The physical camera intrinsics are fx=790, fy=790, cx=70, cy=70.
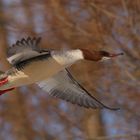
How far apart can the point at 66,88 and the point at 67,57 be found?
3.46ft

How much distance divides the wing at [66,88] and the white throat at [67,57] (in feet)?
2.82

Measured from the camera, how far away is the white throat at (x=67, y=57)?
5.70 m

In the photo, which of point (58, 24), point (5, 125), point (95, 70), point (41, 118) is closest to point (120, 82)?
point (95, 70)

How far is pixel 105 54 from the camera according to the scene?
Result: 599 cm

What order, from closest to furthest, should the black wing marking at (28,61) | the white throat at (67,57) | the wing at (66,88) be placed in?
the white throat at (67,57) < the black wing marking at (28,61) < the wing at (66,88)

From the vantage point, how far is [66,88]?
674 centimetres

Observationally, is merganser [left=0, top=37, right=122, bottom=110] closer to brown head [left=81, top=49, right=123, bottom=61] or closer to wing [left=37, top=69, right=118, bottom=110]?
brown head [left=81, top=49, right=123, bottom=61]

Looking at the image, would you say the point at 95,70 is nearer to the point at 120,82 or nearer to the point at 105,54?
the point at 120,82

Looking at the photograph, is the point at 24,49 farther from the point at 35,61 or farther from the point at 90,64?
the point at 90,64

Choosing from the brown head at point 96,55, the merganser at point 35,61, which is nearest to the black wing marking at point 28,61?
the merganser at point 35,61

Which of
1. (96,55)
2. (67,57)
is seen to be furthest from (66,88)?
(67,57)

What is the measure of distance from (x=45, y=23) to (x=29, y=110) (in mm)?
1543

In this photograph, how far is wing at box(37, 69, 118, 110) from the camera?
21.8 ft

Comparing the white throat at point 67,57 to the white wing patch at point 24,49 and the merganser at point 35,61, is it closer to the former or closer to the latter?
the merganser at point 35,61
